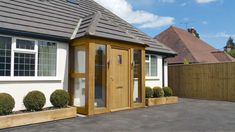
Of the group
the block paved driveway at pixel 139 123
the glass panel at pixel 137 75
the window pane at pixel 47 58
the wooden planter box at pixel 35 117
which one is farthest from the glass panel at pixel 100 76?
the glass panel at pixel 137 75

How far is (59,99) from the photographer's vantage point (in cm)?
891

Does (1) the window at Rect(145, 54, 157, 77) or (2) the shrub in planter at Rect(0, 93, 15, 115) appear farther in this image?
(1) the window at Rect(145, 54, 157, 77)

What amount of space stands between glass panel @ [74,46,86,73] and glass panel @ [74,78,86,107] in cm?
42

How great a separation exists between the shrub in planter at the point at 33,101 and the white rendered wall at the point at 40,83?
576mm

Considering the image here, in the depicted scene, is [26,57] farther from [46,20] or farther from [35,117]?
[35,117]

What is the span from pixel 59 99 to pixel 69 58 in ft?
7.10

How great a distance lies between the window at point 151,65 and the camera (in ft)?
46.3

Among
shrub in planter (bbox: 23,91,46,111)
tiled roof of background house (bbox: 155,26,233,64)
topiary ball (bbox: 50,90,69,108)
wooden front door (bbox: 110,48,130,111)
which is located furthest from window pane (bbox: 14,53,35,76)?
tiled roof of background house (bbox: 155,26,233,64)

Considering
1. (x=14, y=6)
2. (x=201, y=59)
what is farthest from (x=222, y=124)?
(x=201, y=59)

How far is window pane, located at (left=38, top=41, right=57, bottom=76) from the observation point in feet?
31.3

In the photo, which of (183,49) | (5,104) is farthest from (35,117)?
(183,49)

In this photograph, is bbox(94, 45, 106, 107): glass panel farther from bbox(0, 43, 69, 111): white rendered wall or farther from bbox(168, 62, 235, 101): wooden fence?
bbox(168, 62, 235, 101): wooden fence

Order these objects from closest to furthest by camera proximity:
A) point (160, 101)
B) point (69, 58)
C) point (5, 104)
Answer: point (5, 104)
point (69, 58)
point (160, 101)

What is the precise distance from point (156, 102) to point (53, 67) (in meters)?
5.59
